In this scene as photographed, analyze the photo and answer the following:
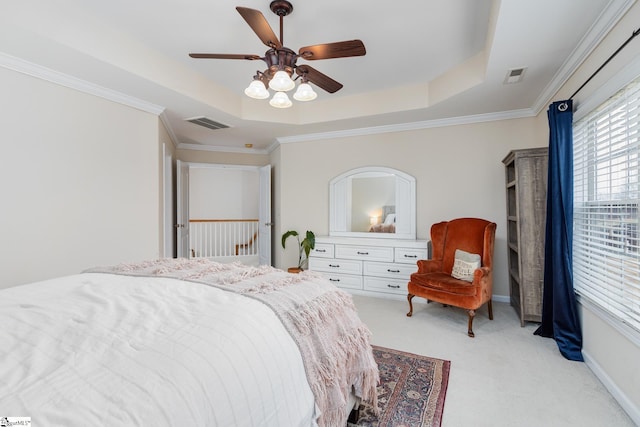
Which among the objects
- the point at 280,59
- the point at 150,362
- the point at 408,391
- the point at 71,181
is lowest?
the point at 408,391

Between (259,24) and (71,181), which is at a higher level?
(259,24)

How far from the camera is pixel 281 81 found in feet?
6.77

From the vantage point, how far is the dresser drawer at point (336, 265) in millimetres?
4250

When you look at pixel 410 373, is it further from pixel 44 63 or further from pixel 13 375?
pixel 44 63

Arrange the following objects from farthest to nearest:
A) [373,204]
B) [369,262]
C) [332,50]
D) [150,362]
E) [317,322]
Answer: [373,204] < [369,262] < [332,50] < [317,322] < [150,362]

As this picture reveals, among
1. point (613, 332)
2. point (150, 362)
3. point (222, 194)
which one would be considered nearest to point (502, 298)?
point (613, 332)

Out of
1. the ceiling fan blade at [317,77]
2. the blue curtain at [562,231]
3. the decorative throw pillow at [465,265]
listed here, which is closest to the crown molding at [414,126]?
the blue curtain at [562,231]

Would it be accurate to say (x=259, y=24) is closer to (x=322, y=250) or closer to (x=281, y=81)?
(x=281, y=81)

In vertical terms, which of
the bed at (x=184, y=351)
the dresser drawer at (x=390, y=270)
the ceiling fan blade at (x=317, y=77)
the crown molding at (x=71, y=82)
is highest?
the crown molding at (x=71, y=82)

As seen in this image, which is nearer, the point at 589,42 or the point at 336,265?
the point at 589,42

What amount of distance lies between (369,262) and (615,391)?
8.48ft

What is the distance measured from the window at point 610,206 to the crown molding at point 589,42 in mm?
454

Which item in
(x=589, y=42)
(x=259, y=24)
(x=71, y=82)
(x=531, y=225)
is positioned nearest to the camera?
(x=259, y=24)

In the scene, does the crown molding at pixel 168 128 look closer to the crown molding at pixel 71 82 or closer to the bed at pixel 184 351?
the crown molding at pixel 71 82
